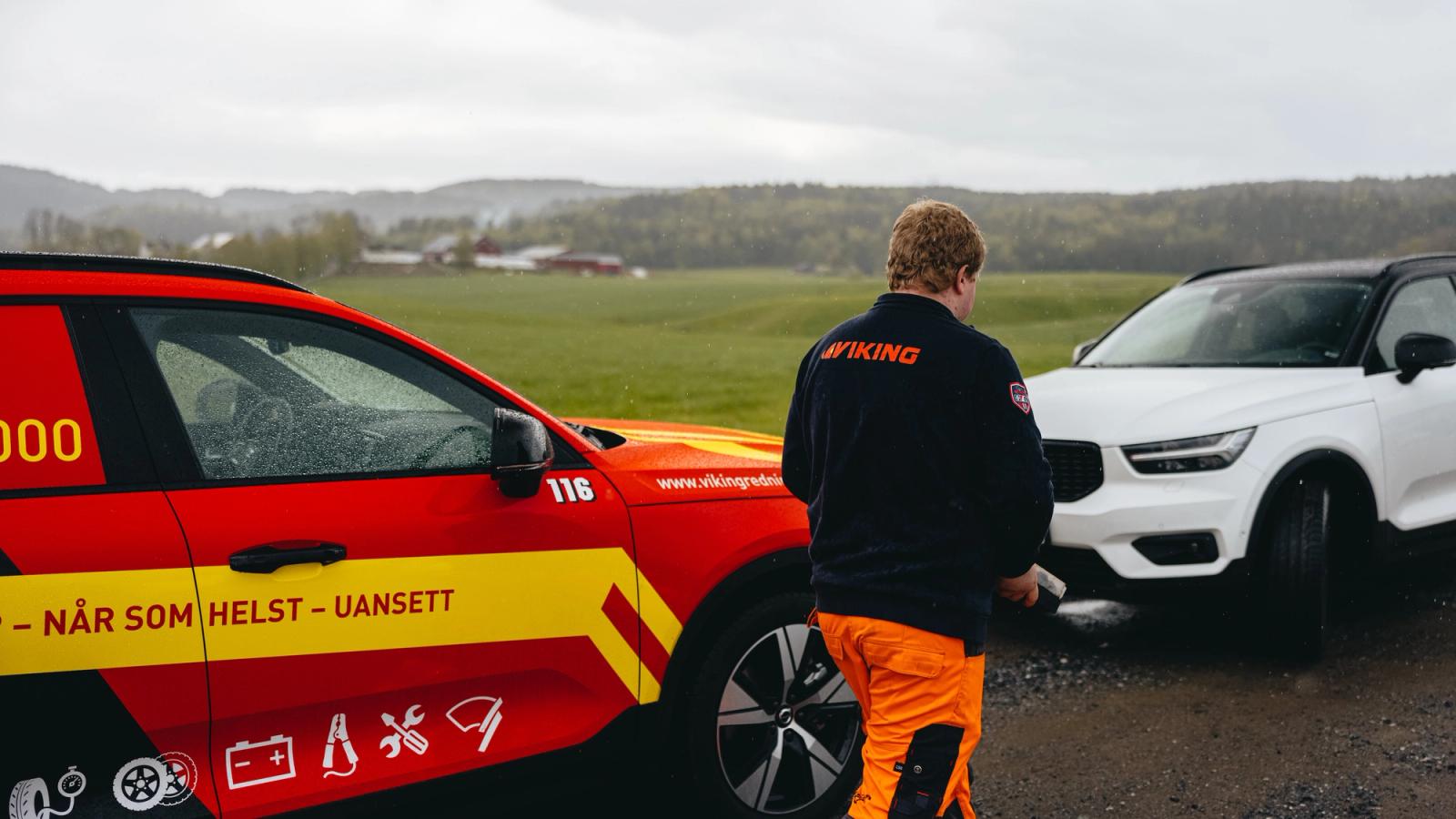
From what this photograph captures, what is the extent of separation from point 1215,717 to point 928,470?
2902 millimetres

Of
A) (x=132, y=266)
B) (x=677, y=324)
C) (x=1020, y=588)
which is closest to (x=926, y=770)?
(x=1020, y=588)

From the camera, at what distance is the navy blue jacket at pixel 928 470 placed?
8.45 feet

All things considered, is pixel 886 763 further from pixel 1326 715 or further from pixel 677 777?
pixel 1326 715

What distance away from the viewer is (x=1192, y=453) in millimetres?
5332

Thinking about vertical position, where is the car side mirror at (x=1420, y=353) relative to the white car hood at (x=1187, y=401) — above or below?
above

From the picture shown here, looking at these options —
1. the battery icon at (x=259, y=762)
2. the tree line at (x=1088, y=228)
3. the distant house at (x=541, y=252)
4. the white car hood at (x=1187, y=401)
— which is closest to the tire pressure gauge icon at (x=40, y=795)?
the battery icon at (x=259, y=762)

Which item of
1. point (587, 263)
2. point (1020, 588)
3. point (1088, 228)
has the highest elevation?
point (1088, 228)

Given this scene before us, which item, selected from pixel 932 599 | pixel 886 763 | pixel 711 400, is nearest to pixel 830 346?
pixel 932 599

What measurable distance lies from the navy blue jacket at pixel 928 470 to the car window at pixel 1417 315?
4271mm

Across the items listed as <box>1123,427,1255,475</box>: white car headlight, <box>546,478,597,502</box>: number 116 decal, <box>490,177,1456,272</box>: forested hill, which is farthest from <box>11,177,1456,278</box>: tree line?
<box>546,478,597,502</box>: number 116 decal

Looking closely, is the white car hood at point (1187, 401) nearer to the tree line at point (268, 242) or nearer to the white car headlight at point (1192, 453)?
the white car headlight at point (1192, 453)

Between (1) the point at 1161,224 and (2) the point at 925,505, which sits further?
(1) the point at 1161,224

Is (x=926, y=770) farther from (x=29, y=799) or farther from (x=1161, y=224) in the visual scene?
(x=1161, y=224)

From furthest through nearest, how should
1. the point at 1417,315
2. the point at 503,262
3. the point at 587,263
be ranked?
1. the point at 503,262
2. the point at 587,263
3. the point at 1417,315
